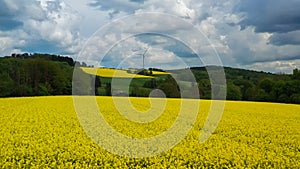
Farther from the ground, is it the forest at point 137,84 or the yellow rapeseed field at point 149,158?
the forest at point 137,84

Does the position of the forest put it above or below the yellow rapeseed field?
above

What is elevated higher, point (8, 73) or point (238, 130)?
point (8, 73)

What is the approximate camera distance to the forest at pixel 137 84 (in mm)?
48500

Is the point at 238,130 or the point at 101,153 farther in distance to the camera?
the point at 238,130

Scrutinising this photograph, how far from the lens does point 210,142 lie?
1243 cm

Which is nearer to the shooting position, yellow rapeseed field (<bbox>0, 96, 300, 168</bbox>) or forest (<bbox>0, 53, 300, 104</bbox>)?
yellow rapeseed field (<bbox>0, 96, 300, 168</bbox>)

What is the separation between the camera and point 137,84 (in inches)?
1960

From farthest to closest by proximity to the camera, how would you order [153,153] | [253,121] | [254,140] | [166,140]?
[253,121] → [254,140] → [166,140] → [153,153]

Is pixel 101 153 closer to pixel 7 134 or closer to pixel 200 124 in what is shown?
pixel 7 134

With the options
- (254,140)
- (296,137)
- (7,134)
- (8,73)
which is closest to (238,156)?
(254,140)

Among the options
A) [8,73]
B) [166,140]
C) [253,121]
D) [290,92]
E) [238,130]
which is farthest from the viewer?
[8,73]

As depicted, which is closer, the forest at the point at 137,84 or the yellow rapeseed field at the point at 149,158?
the yellow rapeseed field at the point at 149,158

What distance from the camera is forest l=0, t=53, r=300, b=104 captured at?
48.5 m

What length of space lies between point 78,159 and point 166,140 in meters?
3.72
